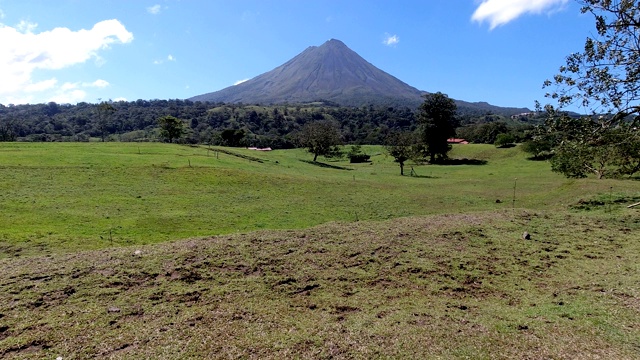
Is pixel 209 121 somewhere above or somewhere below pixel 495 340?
above

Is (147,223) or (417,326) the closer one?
(417,326)

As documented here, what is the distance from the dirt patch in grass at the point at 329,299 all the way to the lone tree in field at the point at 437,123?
61864 millimetres

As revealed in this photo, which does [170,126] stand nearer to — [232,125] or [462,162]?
[462,162]

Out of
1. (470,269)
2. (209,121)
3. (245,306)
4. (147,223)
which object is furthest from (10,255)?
(209,121)

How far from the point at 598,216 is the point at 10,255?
2240 centimetres

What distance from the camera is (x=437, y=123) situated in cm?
7175

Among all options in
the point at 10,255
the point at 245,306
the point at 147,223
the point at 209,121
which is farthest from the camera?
the point at 209,121

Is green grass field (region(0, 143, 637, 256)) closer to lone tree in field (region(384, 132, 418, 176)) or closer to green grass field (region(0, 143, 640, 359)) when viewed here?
green grass field (region(0, 143, 640, 359))

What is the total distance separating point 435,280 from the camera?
338 inches

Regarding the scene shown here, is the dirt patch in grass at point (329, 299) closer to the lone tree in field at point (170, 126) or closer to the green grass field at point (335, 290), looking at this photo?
the green grass field at point (335, 290)

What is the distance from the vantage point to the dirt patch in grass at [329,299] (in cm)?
561

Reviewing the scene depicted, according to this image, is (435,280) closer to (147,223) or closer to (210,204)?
(147,223)

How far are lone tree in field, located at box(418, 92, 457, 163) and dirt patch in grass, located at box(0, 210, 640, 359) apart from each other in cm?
6186

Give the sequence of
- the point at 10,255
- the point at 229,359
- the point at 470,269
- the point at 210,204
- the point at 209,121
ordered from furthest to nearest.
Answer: the point at 209,121 → the point at 210,204 → the point at 10,255 → the point at 470,269 → the point at 229,359
